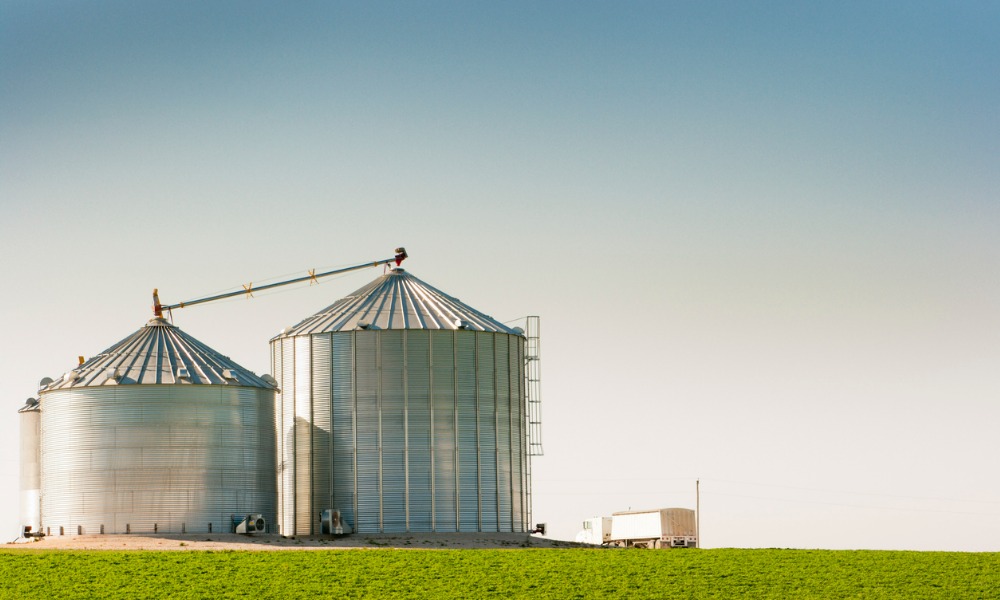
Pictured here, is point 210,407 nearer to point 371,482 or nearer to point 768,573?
point 371,482

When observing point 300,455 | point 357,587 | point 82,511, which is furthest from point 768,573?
point 82,511

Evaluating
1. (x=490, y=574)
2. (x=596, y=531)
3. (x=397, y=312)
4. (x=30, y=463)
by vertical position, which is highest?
(x=397, y=312)

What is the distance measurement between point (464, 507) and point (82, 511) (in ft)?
61.5

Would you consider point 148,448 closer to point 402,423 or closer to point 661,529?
point 402,423

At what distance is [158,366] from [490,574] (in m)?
24.8

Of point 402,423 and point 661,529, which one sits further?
point 661,529

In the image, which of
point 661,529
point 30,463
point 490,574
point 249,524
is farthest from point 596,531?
point 490,574

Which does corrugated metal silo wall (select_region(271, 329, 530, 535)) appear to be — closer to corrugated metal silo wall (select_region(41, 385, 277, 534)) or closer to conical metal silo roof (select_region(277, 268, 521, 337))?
conical metal silo roof (select_region(277, 268, 521, 337))

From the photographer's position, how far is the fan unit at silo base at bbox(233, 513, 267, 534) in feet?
237

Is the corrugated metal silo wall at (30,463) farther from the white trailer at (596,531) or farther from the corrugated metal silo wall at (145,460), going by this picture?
the white trailer at (596,531)

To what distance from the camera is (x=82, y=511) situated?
71500 millimetres

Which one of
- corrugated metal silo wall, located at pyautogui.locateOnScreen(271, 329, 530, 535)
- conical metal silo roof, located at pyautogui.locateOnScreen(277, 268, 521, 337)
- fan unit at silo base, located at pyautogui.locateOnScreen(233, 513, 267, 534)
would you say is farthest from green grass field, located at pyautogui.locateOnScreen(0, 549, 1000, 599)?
conical metal silo roof, located at pyautogui.locateOnScreen(277, 268, 521, 337)

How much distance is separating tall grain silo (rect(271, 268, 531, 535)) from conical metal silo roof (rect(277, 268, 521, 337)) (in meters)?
0.09

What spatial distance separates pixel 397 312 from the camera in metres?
77.4
